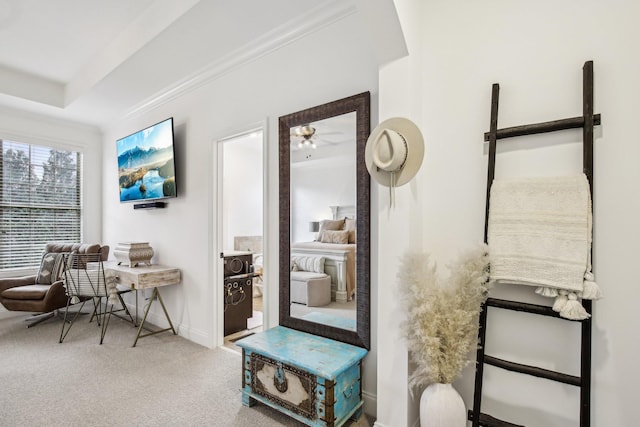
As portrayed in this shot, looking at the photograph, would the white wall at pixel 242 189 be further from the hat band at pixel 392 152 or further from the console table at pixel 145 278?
the hat band at pixel 392 152

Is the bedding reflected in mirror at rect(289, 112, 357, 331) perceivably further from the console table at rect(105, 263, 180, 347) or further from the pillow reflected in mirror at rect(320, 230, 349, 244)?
the console table at rect(105, 263, 180, 347)

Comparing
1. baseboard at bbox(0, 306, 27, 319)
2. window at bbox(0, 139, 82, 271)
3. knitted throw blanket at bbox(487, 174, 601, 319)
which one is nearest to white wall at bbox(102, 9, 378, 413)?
window at bbox(0, 139, 82, 271)

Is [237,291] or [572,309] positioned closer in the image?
[572,309]

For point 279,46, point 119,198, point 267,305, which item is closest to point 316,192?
point 267,305

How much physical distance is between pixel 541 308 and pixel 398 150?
0.96m

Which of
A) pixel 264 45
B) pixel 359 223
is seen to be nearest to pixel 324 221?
pixel 359 223

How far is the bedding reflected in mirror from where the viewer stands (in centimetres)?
208

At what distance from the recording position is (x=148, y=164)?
361 cm

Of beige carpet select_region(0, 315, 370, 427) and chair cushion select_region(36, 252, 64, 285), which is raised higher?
chair cushion select_region(36, 252, 64, 285)

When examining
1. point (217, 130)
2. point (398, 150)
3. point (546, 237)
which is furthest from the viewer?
point (217, 130)

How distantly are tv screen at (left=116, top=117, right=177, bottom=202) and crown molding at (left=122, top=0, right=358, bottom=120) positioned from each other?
40cm

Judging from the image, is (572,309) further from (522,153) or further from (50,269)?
(50,269)

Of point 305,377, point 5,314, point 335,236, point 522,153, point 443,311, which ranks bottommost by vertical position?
point 5,314

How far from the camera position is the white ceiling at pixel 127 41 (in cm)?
226
